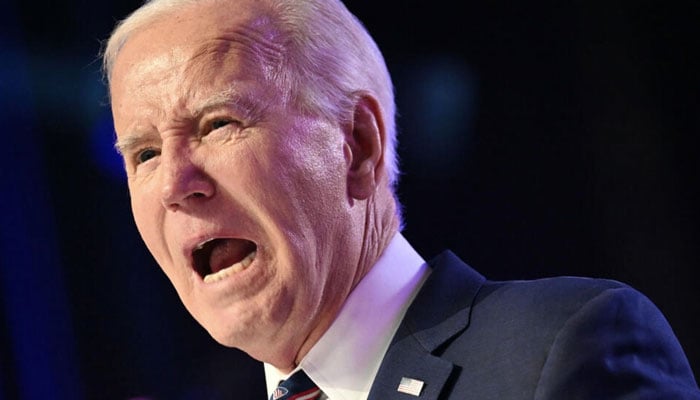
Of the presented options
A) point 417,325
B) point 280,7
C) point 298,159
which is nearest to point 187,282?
point 298,159

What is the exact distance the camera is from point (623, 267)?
253 centimetres

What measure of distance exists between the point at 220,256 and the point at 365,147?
392 mm

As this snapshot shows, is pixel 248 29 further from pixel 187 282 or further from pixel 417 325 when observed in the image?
pixel 417 325

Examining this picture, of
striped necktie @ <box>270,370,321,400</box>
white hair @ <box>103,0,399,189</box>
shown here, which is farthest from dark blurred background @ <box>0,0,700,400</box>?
striped necktie @ <box>270,370,321,400</box>

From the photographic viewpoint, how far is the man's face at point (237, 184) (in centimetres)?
179

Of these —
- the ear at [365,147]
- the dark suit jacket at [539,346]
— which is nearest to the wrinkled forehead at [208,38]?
the ear at [365,147]

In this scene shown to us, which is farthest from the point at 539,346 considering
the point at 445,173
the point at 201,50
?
the point at 445,173

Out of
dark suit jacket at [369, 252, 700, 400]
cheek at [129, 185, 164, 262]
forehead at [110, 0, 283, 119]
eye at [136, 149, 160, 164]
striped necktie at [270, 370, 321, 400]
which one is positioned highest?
forehead at [110, 0, 283, 119]

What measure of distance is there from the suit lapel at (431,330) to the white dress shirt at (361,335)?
0.04m

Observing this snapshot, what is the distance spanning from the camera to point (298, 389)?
6.22ft

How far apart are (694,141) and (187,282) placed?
140 centimetres

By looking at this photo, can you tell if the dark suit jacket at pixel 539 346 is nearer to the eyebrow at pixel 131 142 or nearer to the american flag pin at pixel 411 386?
the american flag pin at pixel 411 386

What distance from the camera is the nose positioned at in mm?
1776

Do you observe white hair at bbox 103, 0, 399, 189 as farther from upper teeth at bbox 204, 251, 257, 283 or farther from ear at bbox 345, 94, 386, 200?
upper teeth at bbox 204, 251, 257, 283
